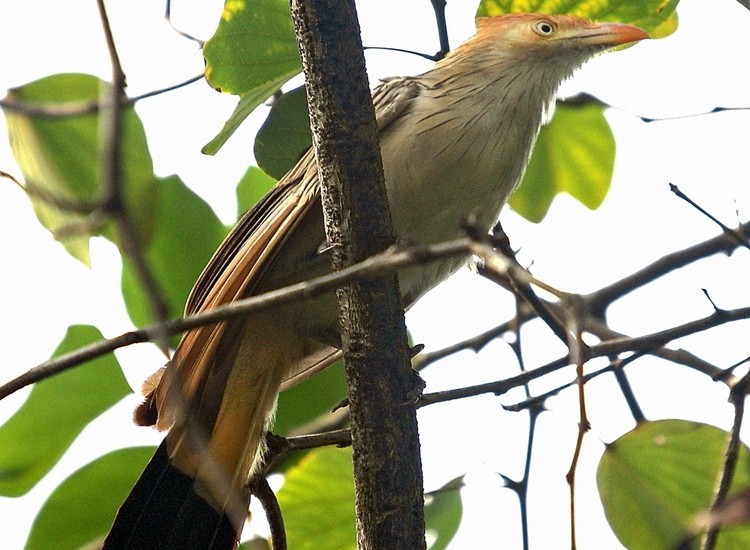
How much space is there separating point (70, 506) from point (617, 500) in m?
1.62

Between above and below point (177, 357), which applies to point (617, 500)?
below

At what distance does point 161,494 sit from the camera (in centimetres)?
281

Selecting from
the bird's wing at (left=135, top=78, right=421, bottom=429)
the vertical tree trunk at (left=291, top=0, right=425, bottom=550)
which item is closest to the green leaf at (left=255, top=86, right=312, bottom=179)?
the bird's wing at (left=135, top=78, right=421, bottom=429)

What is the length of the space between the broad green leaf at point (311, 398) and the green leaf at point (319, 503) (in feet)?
1.25

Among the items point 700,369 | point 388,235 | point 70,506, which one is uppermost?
point 388,235

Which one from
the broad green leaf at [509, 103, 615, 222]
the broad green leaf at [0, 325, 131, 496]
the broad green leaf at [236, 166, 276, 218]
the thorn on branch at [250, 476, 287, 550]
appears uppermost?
the broad green leaf at [236, 166, 276, 218]

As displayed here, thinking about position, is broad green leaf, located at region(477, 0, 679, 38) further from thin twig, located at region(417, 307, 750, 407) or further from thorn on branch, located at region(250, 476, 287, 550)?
thorn on branch, located at region(250, 476, 287, 550)

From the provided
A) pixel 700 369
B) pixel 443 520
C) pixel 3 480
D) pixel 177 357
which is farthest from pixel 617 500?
pixel 3 480

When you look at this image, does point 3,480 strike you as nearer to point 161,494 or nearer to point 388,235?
point 161,494

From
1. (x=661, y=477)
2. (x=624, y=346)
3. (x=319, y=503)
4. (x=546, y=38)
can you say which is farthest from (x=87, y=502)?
(x=546, y=38)

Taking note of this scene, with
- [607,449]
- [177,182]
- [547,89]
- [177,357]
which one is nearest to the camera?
[607,449]

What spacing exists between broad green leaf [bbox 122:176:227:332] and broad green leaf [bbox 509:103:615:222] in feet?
3.66

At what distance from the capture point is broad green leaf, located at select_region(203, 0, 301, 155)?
2.84 metres

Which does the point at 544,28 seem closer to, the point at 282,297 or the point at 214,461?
the point at 214,461
